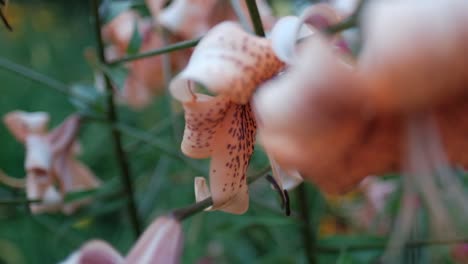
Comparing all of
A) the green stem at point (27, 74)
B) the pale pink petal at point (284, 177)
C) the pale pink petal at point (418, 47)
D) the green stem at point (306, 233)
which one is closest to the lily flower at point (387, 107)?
the pale pink petal at point (418, 47)

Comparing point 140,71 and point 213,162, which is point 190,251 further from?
point 213,162

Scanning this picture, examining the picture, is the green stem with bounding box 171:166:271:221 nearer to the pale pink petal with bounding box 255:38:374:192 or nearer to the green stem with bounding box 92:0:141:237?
the pale pink petal with bounding box 255:38:374:192

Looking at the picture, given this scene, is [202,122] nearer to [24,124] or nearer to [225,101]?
[225,101]

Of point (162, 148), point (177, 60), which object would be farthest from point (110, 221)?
point (162, 148)

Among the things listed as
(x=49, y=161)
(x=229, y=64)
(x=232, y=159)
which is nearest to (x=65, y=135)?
(x=49, y=161)

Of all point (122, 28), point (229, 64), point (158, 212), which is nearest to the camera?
point (229, 64)

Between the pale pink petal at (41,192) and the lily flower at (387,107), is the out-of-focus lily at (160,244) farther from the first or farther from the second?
the pale pink petal at (41,192)
